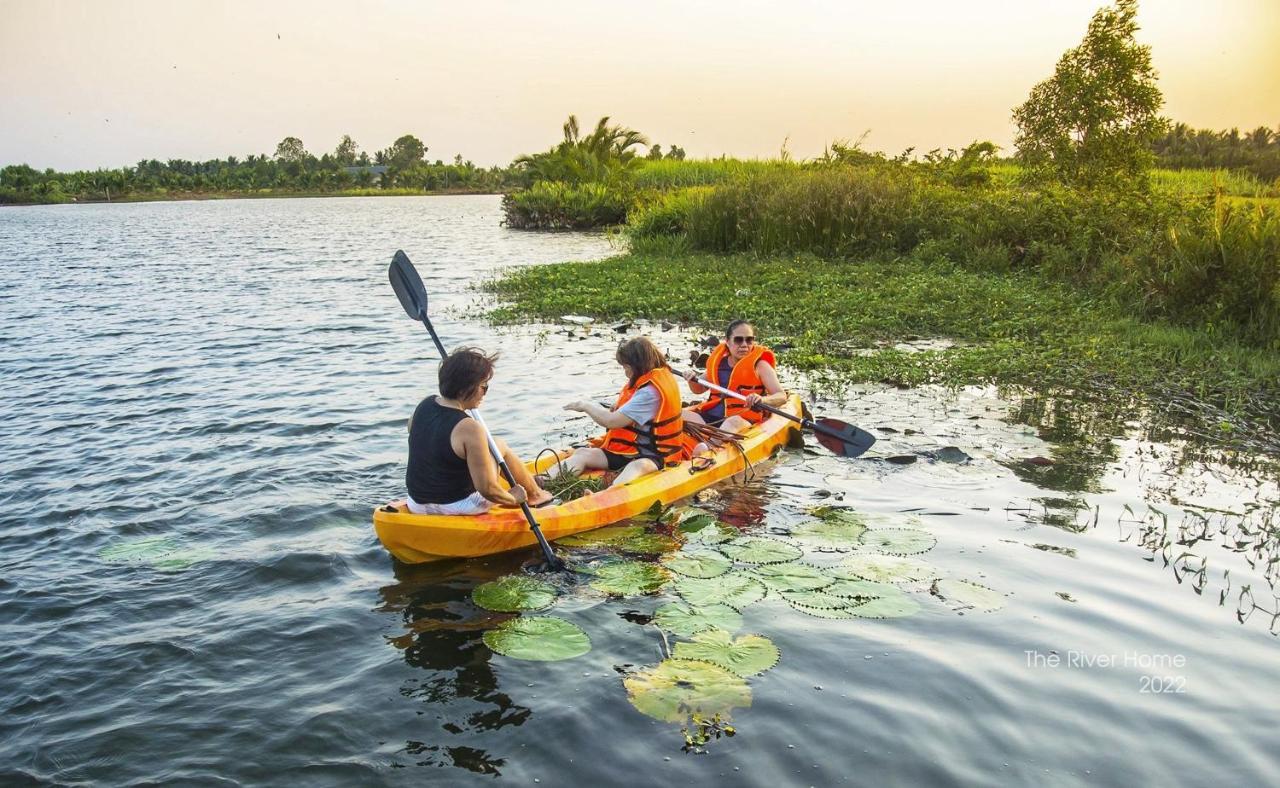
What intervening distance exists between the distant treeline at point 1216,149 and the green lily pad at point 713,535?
26.6 m

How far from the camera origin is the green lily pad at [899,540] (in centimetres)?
596

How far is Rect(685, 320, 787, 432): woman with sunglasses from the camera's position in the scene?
840 centimetres

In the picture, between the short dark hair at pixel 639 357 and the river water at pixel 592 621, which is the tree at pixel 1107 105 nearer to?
the river water at pixel 592 621

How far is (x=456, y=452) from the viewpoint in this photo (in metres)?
5.70

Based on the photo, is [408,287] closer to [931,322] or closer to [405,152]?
[931,322]

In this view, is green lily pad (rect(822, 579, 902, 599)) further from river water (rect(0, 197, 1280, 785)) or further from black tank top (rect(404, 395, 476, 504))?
black tank top (rect(404, 395, 476, 504))

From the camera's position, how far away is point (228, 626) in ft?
17.1

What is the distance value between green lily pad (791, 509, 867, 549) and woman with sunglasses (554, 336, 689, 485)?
136 cm

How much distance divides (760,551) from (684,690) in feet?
5.82

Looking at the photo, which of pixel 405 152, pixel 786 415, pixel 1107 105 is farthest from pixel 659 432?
pixel 405 152

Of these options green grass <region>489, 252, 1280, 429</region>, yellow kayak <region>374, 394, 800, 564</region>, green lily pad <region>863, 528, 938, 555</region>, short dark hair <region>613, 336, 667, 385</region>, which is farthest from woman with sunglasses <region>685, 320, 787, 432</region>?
green lily pad <region>863, 528, 938, 555</region>

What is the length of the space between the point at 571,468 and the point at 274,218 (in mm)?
57837

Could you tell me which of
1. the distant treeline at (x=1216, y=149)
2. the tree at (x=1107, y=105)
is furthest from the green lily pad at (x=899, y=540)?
the distant treeline at (x=1216, y=149)

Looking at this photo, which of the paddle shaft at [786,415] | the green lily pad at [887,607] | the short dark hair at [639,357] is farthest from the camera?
the paddle shaft at [786,415]
